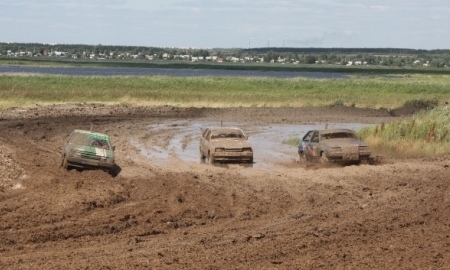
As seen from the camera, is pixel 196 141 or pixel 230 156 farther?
pixel 196 141

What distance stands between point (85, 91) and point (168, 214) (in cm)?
6419

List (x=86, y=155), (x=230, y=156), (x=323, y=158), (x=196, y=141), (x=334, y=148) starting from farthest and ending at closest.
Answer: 1. (x=196, y=141)
2. (x=230, y=156)
3. (x=323, y=158)
4. (x=334, y=148)
5. (x=86, y=155)

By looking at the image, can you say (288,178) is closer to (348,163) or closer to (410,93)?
(348,163)

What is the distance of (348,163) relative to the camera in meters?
30.6

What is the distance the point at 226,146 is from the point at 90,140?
18.2 ft

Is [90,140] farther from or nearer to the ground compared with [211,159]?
farther from the ground

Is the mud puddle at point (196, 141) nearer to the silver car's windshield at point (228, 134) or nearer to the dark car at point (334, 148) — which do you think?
the silver car's windshield at point (228, 134)

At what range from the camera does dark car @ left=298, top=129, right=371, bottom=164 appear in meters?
30.4

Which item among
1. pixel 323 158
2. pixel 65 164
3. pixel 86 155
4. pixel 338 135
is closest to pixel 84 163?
pixel 86 155

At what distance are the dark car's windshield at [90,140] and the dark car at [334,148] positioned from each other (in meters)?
7.70

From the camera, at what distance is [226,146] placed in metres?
31.8

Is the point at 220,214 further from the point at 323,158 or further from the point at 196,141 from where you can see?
the point at 196,141

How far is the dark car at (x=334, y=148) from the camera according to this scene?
3041cm

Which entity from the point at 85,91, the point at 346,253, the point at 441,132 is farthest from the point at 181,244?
the point at 85,91
